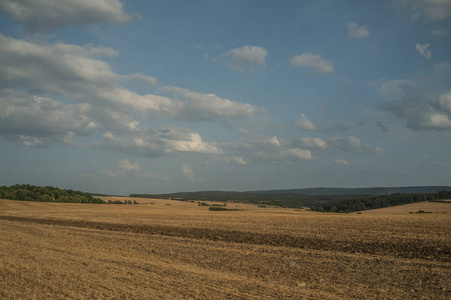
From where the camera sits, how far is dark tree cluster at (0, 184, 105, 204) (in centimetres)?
9020

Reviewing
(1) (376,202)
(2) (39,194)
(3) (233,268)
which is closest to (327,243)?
(3) (233,268)

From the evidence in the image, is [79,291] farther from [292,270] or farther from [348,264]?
[348,264]

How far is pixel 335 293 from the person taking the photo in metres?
10.2

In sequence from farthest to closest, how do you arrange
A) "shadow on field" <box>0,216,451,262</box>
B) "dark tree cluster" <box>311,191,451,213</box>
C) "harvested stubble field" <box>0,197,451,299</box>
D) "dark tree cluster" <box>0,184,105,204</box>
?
"dark tree cluster" <box>311,191,451,213</box>
"dark tree cluster" <box>0,184,105,204</box>
"shadow on field" <box>0,216,451,262</box>
"harvested stubble field" <box>0,197,451,299</box>

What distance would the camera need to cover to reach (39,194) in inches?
3713

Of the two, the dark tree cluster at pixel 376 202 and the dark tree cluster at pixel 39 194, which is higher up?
the dark tree cluster at pixel 39 194

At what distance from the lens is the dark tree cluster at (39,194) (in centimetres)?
9020

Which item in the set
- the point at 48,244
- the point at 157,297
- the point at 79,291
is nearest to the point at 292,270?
the point at 157,297

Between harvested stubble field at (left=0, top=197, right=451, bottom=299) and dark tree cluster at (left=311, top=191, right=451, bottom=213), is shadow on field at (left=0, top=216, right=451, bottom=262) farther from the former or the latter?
dark tree cluster at (left=311, top=191, right=451, bottom=213)

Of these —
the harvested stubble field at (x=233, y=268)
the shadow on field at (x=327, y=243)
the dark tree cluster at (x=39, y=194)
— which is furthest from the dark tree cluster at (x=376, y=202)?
the dark tree cluster at (x=39, y=194)

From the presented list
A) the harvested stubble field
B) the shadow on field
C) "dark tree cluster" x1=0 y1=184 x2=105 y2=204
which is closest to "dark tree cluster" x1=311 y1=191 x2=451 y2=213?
the shadow on field

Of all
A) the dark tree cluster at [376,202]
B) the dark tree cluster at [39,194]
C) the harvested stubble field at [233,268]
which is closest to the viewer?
the harvested stubble field at [233,268]

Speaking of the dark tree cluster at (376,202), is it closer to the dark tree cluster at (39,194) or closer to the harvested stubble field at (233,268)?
the harvested stubble field at (233,268)

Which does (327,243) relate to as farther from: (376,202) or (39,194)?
(39,194)
